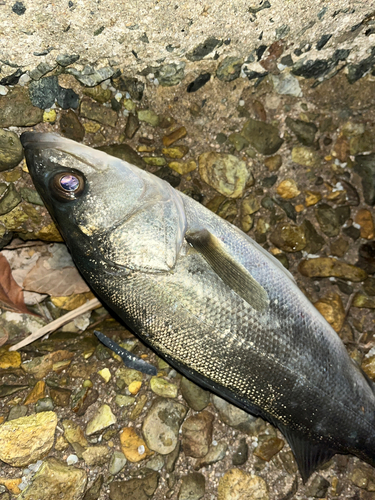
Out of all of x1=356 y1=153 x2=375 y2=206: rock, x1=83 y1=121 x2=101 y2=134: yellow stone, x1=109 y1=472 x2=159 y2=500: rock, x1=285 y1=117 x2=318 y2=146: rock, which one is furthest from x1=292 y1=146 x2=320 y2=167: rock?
x1=109 y1=472 x2=159 y2=500: rock

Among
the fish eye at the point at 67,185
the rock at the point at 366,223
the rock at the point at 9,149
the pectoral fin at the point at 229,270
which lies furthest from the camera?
the rock at the point at 366,223

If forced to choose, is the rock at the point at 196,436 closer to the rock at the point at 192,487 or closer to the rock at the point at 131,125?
the rock at the point at 192,487

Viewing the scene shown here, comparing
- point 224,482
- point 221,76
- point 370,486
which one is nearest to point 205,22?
point 221,76

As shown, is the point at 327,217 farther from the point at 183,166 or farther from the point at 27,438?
the point at 27,438

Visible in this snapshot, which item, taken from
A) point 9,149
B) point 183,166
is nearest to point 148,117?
point 183,166

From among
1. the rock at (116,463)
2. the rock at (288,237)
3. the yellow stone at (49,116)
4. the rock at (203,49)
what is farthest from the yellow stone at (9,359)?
the rock at (203,49)

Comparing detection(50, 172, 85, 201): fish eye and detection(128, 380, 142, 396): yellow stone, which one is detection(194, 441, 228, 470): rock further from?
detection(50, 172, 85, 201): fish eye
